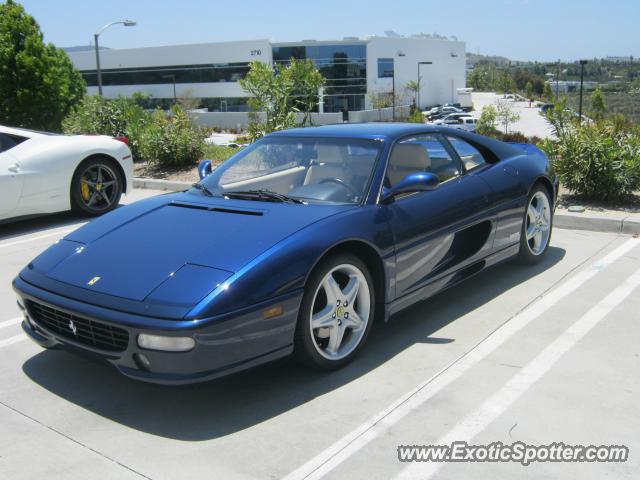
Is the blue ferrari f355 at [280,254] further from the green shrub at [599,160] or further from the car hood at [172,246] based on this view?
the green shrub at [599,160]

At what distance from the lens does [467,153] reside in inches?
196

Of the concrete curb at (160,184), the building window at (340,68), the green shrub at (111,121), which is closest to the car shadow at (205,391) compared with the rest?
the concrete curb at (160,184)

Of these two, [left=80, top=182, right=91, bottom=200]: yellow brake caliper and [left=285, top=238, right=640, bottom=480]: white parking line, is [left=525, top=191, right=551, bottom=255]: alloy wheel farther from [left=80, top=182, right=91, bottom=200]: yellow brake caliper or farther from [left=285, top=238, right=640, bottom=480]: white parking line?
A: [left=80, top=182, right=91, bottom=200]: yellow brake caliper

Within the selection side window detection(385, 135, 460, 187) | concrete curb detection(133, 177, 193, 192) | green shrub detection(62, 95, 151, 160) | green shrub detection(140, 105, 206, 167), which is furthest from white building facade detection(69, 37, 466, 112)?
side window detection(385, 135, 460, 187)

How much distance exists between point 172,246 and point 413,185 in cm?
150

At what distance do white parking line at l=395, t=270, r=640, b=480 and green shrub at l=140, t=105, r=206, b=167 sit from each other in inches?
316

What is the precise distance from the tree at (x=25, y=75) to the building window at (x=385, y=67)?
73.8 meters

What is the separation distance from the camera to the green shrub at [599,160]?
744 cm

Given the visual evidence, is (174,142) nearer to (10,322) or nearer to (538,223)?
(10,322)

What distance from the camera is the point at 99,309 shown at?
3.12m

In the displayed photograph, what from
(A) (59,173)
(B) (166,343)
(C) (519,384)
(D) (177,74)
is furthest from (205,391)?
(D) (177,74)

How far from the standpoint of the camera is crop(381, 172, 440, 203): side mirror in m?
3.97

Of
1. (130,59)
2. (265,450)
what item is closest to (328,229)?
(265,450)

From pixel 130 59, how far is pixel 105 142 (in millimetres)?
93239
